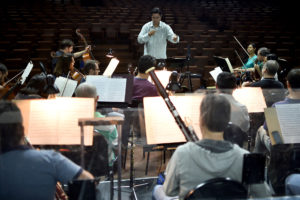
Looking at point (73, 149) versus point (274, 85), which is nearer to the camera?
point (73, 149)

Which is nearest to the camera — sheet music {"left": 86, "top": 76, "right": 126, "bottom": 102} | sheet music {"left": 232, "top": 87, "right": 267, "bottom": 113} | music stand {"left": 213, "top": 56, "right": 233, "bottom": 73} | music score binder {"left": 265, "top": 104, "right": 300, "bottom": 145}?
music score binder {"left": 265, "top": 104, "right": 300, "bottom": 145}

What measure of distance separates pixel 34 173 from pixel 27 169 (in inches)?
1.6

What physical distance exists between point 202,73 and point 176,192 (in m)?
5.28

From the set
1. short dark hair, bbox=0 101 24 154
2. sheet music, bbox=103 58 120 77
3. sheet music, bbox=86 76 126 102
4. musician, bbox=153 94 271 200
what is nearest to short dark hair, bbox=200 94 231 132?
musician, bbox=153 94 271 200

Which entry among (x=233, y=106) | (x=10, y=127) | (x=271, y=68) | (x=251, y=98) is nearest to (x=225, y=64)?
(x=271, y=68)

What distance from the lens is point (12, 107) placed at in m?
1.75

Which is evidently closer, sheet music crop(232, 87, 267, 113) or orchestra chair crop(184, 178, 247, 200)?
orchestra chair crop(184, 178, 247, 200)

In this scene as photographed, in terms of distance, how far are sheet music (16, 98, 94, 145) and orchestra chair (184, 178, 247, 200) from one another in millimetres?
809

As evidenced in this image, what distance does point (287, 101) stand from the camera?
2535mm

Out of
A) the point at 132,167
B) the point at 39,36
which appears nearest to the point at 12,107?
the point at 132,167

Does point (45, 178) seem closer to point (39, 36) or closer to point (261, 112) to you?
point (261, 112)

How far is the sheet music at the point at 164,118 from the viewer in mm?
2199

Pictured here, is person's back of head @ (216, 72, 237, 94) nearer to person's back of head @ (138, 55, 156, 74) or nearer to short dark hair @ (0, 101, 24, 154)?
person's back of head @ (138, 55, 156, 74)

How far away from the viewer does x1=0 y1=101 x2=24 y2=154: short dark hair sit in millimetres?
1599
